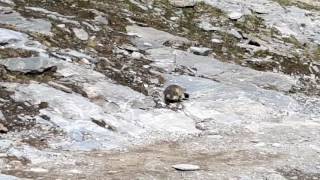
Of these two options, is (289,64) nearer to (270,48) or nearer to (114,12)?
(270,48)

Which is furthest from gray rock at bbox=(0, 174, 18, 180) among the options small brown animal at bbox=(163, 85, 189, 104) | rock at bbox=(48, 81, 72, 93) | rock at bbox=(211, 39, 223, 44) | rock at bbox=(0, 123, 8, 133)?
rock at bbox=(211, 39, 223, 44)

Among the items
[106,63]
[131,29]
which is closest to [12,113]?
[106,63]

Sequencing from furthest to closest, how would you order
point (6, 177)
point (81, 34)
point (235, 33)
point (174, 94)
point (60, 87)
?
1. point (235, 33)
2. point (81, 34)
3. point (174, 94)
4. point (60, 87)
5. point (6, 177)

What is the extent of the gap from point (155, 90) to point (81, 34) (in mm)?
2787

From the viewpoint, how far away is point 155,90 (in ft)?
36.4

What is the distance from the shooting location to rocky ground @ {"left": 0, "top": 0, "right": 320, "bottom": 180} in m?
8.08

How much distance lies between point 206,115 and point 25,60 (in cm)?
366

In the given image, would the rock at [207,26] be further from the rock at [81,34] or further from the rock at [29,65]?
the rock at [29,65]

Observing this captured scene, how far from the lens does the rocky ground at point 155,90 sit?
8078 mm

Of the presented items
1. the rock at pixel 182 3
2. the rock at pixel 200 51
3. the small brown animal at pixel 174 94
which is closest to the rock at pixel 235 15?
the rock at pixel 182 3

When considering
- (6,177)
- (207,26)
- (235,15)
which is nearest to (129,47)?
(207,26)

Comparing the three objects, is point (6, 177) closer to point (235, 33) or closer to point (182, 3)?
point (235, 33)

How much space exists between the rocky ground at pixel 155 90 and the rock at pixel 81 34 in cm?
3

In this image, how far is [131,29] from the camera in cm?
1401
